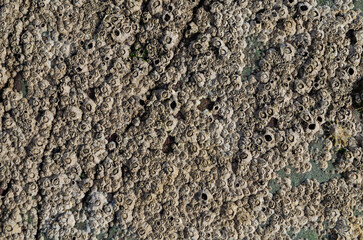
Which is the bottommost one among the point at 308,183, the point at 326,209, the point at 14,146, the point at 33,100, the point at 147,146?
the point at 326,209

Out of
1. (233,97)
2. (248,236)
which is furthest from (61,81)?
(248,236)

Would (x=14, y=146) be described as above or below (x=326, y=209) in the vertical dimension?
above

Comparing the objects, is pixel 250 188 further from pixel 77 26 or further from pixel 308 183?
pixel 77 26

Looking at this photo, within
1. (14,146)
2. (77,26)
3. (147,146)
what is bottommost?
(147,146)

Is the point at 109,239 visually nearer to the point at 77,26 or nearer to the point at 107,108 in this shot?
the point at 107,108

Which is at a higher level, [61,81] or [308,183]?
[61,81]

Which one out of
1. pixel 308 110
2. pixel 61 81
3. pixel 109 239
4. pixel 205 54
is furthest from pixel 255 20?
pixel 109 239
